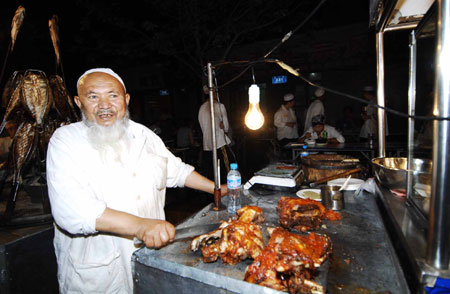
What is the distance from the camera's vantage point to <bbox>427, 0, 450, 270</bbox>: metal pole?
1112 mm

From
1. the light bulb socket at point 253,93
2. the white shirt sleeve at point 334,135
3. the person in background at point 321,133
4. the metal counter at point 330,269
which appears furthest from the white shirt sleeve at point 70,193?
the white shirt sleeve at point 334,135

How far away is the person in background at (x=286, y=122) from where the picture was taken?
9.42 meters

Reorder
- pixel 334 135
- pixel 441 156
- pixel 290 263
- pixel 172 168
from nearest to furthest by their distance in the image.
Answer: pixel 441 156, pixel 290 263, pixel 172 168, pixel 334 135

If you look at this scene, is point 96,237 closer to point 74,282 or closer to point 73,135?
point 74,282

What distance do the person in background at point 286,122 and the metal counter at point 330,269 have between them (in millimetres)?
7592

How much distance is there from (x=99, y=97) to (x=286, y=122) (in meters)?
8.09

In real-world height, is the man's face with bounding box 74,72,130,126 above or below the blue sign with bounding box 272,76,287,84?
below

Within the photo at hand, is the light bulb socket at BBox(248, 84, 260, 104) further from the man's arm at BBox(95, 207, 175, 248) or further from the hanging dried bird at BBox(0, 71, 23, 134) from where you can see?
the hanging dried bird at BBox(0, 71, 23, 134)

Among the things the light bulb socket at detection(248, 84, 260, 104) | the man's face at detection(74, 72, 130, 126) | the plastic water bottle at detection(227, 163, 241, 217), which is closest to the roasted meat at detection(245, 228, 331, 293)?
the plastic water bottle at detection(227, 163, 241, 217)

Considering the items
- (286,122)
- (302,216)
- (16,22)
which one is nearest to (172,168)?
(302,216)

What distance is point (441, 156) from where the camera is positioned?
44.7 inches

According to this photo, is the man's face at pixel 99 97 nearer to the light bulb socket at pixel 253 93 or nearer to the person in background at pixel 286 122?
the light bulb socket at pixel 253 93

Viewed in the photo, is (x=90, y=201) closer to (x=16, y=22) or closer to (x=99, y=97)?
(x=99, y=97)

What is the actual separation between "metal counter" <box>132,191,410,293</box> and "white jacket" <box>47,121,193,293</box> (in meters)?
0.59
